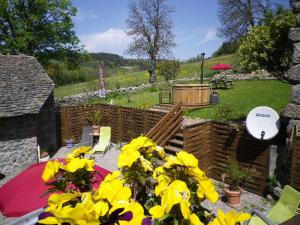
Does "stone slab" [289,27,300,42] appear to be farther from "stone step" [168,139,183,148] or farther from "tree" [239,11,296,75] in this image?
"stone step" [168,139,183,148]

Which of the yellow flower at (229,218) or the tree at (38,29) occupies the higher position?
the tree at (38,29)

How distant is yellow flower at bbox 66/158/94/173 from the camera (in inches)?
63.7

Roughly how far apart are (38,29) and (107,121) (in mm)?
13331

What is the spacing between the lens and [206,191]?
4.58 feet

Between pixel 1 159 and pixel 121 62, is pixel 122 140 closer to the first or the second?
pixel 1 159

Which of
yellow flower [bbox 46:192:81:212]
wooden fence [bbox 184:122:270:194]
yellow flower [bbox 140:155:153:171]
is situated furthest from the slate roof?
yellow flower [bbox 46:192:81:212]

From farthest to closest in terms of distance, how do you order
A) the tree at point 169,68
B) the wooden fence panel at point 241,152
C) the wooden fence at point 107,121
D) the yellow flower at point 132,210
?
the tree at point 169,68 → the wooden fence at point 107,121 → the wooden fence panel at point 241,152 → the yellow flower at point 132,210

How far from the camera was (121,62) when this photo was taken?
10619 centimetres

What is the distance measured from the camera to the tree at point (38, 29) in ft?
79.7

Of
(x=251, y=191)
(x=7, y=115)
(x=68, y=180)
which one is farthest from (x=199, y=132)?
(x=68, y=180)

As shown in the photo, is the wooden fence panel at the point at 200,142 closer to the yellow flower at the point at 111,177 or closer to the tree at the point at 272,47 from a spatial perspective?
the tree at the point at 272,47

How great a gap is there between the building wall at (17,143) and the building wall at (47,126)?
4.53ft

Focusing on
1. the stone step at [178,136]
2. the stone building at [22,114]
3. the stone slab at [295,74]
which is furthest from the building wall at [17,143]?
the stone slab at [295,74]

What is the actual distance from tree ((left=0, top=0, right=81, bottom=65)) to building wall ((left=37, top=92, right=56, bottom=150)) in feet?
34.5
